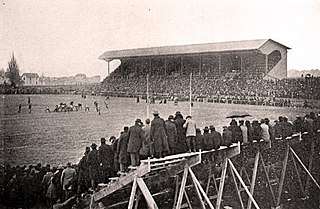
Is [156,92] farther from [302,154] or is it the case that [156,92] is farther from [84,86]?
[302,154]

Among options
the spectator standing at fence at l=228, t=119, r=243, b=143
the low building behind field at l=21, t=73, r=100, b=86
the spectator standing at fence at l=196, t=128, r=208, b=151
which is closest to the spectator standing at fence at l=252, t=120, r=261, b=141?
the spectator standing at fence at l=228, t=119, r=243, b=143

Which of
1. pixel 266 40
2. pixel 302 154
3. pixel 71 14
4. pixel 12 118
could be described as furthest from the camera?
pixel 302 154

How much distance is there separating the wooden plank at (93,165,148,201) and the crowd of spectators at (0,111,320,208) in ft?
0.86

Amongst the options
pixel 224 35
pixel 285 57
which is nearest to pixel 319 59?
pixel 285 57

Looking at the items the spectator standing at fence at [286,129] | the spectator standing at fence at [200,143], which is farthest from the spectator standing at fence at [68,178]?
the spectator standing at fence at [286,129]

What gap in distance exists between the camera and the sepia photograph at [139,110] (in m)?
7.65

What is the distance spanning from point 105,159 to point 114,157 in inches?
6.6

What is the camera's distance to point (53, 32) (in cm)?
844

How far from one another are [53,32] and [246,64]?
524 centimetres

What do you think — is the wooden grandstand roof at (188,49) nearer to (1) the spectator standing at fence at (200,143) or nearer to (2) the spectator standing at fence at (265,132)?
(2) the spectator standing at fence at (265,132)

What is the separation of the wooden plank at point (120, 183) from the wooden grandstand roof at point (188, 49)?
3243mm

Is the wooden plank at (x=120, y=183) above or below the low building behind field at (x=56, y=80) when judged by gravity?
below

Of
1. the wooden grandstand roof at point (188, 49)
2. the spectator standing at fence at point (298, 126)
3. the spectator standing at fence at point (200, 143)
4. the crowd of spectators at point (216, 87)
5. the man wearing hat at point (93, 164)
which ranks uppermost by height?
the wooden grandstand roof at point (188, 49)

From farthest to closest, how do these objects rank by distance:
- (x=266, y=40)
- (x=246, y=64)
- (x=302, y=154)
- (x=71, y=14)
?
(x=246, y=64) < (x=302, y=154) < (x=266, y=40) < (x=71, y=14)
